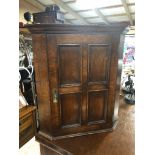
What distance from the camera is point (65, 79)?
1459 millimetres

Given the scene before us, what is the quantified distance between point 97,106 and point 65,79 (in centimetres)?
44

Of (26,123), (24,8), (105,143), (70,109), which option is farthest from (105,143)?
(24,8)

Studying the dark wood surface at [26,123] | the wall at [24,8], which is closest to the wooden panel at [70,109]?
Result: the dark wood surface at [26,123]

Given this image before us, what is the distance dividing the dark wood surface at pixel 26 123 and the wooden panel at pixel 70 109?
54 centimetres

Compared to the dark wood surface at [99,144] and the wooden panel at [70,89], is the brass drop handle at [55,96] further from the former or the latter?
the dark wood surface at [99,144]

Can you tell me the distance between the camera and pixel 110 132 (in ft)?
5.47

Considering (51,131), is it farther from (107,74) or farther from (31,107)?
(107,74)

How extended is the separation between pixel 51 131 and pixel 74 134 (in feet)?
0.75

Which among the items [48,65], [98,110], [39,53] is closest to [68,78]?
[48,65]

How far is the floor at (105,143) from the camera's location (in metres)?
1.42

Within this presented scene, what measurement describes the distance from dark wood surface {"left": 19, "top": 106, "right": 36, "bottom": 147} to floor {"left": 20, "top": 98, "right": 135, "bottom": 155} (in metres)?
0.34

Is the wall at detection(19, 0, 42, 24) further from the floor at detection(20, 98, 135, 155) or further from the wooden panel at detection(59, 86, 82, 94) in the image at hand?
the floor at detection(20, 98, 135, 155)

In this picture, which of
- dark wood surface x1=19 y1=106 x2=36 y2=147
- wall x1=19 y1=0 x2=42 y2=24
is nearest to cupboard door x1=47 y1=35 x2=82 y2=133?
dark wood surface x1=19 y1=106 x2=36 y2=147

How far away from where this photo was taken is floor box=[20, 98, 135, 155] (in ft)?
4.64
